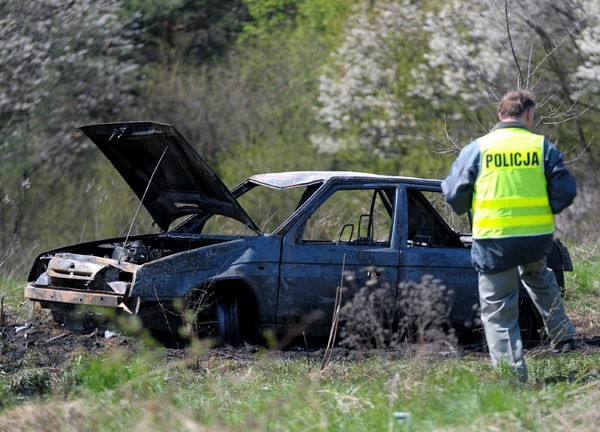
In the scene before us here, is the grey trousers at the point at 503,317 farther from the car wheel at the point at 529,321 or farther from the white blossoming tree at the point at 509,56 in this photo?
the white blossoming tree at the point at 509,56

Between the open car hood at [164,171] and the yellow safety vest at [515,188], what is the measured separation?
238 cm

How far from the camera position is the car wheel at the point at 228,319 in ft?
26.8

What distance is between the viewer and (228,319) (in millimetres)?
8195

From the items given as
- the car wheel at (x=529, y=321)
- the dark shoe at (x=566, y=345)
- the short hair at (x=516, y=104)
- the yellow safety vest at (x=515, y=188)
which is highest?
the short hair at (x=516, y=104)

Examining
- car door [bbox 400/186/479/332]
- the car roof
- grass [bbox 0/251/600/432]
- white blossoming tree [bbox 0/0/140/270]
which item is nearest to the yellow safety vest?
grass [bbox 0/251/600/432]

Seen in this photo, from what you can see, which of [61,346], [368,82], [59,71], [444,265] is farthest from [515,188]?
[368,82]

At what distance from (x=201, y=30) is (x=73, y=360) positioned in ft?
74.6

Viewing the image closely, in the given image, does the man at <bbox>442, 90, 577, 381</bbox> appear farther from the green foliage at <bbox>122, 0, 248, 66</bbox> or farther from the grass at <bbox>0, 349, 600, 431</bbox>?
the green foliage at <bbox>122, 0, 248, 66</bbox>

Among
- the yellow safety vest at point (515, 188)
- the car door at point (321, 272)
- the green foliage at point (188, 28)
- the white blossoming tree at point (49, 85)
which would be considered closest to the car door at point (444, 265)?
the car door at point (321, 272)

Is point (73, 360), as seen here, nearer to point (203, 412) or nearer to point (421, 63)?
point (203, 412)

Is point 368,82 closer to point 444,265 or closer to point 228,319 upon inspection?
point 444,265

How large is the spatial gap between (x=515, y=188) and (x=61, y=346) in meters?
3.77

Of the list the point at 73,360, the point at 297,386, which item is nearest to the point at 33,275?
the point at 73,360

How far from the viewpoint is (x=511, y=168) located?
255 inches
